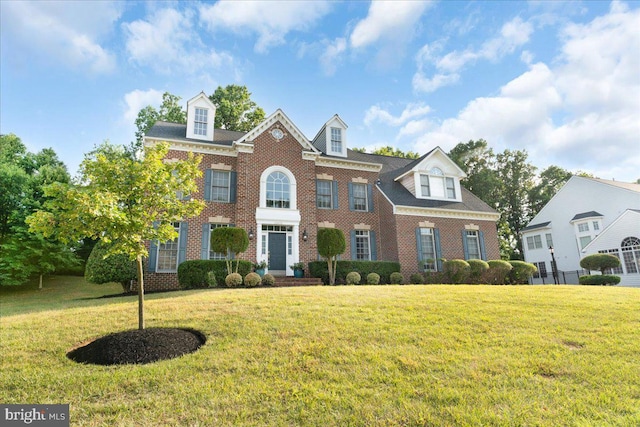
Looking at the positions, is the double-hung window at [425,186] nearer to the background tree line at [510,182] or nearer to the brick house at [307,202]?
the brick house at [307,202]

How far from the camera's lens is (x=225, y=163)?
55.5ft

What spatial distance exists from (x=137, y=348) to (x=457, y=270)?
1556cm

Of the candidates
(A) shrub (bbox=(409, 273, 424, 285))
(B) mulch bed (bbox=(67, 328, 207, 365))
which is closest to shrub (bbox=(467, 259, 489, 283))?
(A) shrub (bbox=(409, 273, 424, 285))

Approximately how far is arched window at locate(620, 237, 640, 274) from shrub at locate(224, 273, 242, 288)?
24917mm

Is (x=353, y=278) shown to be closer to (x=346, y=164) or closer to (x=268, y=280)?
(x=268, y=280)

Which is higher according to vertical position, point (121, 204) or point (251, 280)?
point (121, 204)

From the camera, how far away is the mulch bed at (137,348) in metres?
5.22

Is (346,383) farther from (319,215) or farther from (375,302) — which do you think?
(319,215)

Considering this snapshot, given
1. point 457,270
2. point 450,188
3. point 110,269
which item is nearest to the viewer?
point 110,269

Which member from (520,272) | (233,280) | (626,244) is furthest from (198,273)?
(626,244)

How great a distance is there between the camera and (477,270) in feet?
57.0

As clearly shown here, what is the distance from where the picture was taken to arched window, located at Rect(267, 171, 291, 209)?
1692cm

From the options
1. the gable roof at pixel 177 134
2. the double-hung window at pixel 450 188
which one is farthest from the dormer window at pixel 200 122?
the double-hung window at pixel 450 188

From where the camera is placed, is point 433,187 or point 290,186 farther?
point 433,187
